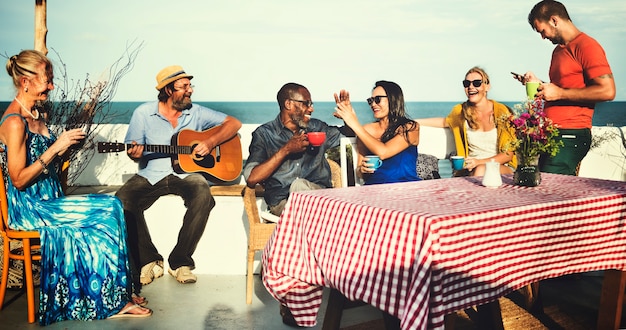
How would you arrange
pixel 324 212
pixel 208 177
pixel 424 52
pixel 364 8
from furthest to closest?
pixel 364 8 → pixel 424 52 → pixel 208 177 → pixel 324 212

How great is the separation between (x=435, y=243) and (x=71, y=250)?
258 cm

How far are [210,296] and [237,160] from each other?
1.47 meters

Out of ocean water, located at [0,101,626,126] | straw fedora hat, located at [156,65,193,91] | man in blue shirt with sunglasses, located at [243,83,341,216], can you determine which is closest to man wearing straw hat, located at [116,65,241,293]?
straw fedora hat, located at [156,65,193,91]

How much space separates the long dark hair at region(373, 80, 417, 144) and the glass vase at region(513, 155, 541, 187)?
1328mm

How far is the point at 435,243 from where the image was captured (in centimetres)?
221

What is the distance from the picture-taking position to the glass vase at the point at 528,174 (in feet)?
10.6

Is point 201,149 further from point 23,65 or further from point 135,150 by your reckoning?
point 23,65

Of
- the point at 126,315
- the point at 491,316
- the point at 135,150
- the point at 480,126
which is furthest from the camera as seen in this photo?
the point at 480,126

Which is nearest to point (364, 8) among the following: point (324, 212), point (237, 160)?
point (237, 160)

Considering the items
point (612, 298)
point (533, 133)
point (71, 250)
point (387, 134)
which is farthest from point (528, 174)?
point (71, 250)

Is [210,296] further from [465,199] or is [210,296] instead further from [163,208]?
[465,199]

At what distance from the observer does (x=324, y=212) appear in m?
2.74

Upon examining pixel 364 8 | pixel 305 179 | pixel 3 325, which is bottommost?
pixel 3 325

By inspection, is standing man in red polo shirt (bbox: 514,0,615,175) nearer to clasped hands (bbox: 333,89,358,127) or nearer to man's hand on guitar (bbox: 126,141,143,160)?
clasped hands (bbox: 333,89,358,127)
